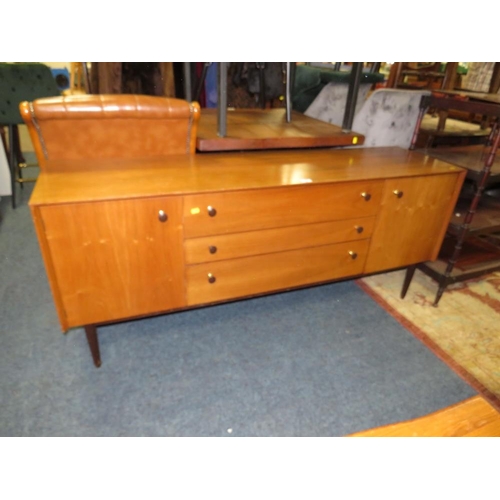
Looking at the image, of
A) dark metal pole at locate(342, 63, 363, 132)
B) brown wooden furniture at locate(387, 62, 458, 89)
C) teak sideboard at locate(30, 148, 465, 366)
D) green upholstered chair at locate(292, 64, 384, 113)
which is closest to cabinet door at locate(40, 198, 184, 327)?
teak sideboard at locate(30, 148, 465, 366)

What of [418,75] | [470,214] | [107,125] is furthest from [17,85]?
[418,75]

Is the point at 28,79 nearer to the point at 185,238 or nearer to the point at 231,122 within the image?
the point at 231,122

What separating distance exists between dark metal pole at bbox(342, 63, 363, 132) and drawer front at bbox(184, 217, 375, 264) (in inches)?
27.6

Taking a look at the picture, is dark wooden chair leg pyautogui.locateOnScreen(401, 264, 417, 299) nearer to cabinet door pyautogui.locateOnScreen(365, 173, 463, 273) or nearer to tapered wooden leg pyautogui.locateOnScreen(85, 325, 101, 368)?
cabinet door pyautogui.locateOnScreen(365, 173, 463, 273)

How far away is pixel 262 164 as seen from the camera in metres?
1.63

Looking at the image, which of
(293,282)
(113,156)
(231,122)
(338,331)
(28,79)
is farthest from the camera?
(28,79)

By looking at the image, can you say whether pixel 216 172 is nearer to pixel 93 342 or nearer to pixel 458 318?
pixel 93 342

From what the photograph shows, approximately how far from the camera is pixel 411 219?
5.81ft

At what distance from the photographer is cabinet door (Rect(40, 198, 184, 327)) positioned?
3.86 ft

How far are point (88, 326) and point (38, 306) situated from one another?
62cm

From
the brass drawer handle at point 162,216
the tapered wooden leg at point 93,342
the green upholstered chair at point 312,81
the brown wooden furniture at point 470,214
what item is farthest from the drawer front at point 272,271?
the green upholstered chair at point 312,81

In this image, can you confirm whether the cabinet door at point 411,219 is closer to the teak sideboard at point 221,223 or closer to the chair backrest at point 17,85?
the teak sideboard at point 221,223

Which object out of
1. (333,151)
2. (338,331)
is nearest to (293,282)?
(338,331)

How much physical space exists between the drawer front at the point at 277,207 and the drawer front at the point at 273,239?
27 mm
